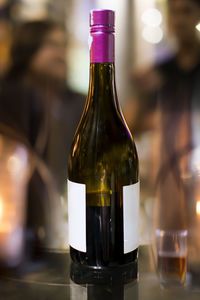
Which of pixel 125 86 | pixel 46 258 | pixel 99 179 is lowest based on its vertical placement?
pixel 46 258

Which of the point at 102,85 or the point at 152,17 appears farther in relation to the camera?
the point at 152,17

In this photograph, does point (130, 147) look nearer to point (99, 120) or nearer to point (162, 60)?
point (99, 120)

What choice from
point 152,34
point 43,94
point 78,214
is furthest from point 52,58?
point 78,214

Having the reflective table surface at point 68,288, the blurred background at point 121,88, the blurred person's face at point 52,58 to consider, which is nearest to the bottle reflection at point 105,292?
the reflective table surface at point 68,288

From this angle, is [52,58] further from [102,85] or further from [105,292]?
[105,292]

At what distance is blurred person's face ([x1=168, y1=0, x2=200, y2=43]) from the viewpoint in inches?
24.9

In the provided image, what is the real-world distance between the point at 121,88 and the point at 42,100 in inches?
5.6

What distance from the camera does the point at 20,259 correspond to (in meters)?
0.50

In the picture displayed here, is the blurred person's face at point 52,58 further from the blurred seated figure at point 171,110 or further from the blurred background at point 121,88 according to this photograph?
the blurred seated figure at point 171,110

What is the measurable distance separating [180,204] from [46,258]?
9.9 inches

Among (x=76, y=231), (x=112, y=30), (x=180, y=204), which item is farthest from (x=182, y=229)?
(x=112, y=30)

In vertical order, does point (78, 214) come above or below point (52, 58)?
below

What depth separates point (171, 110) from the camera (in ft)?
2.19

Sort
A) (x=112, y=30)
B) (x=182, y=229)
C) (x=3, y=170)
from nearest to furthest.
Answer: (x=112, y=30) → (x=182, y=229) → (x=3, y=170)
